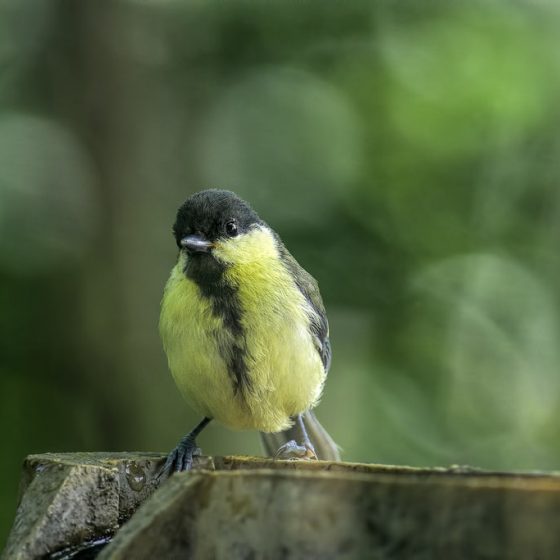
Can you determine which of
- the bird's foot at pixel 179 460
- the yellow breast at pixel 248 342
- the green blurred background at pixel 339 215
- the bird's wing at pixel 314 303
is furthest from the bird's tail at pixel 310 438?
the green blurred background at pixel 339 215

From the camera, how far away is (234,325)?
142 inches

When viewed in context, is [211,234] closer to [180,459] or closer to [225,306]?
[225,306]

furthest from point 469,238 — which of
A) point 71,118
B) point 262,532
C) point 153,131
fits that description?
point 262,532

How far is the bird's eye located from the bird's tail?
3.49 ft

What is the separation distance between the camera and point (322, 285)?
670 centimetres

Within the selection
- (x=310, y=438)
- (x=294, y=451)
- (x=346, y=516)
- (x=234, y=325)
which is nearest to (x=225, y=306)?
(x=234, y=325)

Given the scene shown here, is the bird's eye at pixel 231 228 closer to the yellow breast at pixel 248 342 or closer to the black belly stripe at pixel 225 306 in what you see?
the yellow breast at pixel 248 342

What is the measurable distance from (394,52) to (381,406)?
2.74 m

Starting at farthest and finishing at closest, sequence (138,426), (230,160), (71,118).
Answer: (230,160), (71,118), (138,426)

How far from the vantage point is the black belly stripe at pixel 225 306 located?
3.59 meters

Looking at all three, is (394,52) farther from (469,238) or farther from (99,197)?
(99,197)

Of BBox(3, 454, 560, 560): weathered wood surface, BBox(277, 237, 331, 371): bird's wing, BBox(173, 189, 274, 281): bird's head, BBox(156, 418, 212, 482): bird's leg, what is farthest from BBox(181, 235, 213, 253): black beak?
BBox(3, 454, 560, 560): weathered wood surface

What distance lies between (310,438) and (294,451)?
55 cm

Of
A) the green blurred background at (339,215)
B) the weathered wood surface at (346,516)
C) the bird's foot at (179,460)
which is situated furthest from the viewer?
the green blurred background at (339,215)
